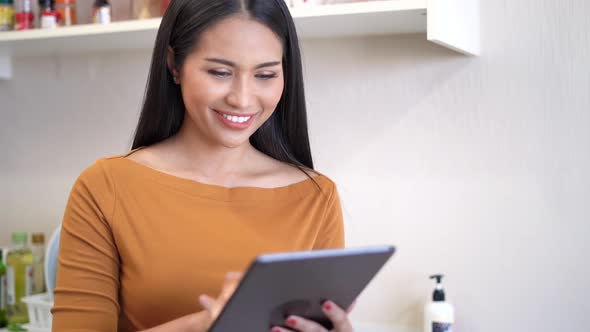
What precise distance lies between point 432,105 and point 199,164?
2.07 feet

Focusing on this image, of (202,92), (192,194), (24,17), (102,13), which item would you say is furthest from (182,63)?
(24,17)

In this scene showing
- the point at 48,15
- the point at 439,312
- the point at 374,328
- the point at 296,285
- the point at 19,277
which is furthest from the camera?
the point at 19,277

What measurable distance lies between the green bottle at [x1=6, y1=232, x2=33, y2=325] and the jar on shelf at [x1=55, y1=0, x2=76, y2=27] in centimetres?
57

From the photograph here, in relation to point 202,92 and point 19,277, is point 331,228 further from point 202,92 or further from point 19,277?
point 19,277

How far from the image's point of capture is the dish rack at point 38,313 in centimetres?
192

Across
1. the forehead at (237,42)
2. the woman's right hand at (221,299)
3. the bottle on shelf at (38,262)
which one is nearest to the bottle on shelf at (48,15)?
the bottle on shelf at (38,262)

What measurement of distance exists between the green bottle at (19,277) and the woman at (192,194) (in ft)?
3.12

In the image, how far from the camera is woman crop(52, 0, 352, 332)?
3.68ft

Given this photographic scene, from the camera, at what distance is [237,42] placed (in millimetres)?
1116

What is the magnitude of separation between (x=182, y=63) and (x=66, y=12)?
93cm

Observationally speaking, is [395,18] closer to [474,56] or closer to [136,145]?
[474,56]

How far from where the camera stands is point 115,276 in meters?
1.16

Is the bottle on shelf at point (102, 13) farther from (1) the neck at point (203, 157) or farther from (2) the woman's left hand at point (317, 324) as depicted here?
(2) the woman's left hand at point (317, 324)

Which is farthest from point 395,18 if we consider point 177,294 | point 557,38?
point 177,294
